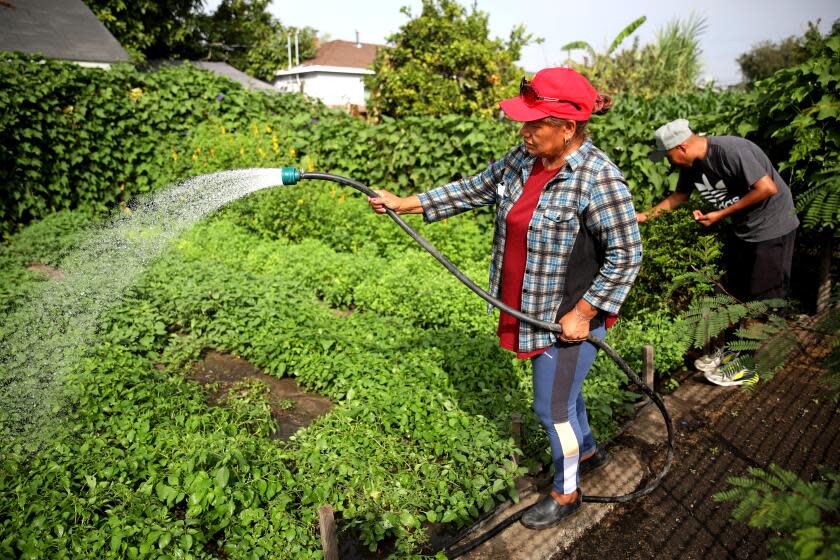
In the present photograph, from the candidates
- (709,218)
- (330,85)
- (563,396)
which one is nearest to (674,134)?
(709,218)

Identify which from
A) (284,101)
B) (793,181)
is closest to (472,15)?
(284,101)

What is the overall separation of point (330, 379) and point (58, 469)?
192cm

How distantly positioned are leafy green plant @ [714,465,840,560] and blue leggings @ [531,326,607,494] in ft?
3.78

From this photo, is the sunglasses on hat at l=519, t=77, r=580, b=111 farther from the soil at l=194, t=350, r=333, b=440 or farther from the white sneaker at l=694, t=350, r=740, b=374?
the white sneaker at l=694, t=350, r=740, b=374

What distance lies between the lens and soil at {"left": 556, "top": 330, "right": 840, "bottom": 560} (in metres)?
3.01

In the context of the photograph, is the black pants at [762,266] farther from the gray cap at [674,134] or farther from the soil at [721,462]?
the gray cap at [674,134]

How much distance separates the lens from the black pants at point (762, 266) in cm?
423

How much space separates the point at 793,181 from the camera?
5.02 metres

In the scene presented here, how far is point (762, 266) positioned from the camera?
14.0 ft

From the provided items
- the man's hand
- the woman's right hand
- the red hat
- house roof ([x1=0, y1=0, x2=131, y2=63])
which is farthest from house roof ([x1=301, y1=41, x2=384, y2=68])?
the red hat

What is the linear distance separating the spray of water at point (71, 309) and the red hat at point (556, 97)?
1.54 meters

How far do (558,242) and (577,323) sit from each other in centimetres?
40

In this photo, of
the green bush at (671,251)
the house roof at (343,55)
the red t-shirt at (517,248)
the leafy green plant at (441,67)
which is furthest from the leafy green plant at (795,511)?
the house roof at (343,55)

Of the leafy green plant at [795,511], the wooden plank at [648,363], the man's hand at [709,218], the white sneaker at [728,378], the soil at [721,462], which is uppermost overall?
the man's hand at [709,218]
